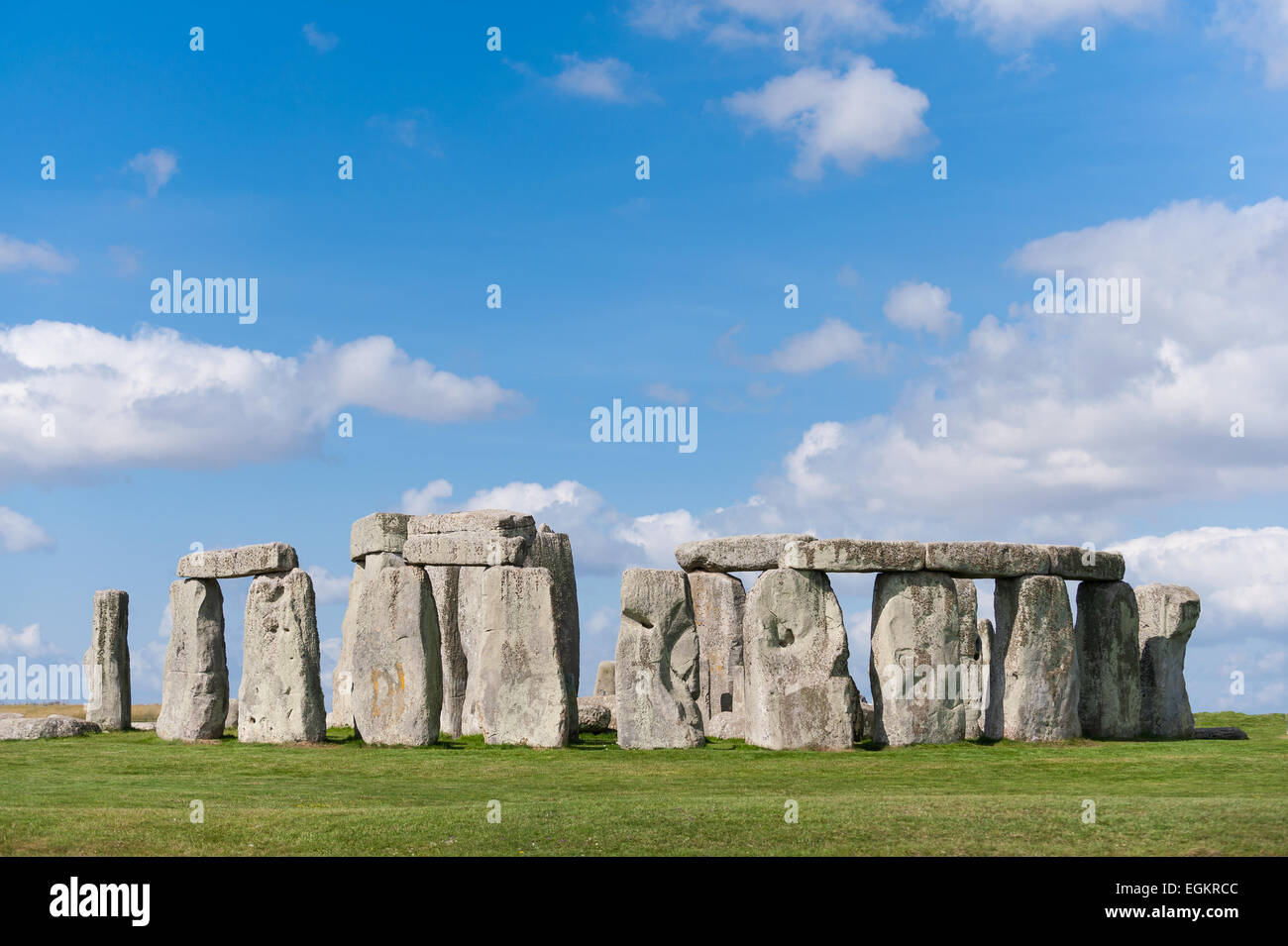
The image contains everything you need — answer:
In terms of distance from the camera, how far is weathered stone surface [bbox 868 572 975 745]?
21156mm

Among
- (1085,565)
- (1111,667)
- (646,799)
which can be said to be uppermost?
(1085,565)

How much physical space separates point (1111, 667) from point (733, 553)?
621 centimetres

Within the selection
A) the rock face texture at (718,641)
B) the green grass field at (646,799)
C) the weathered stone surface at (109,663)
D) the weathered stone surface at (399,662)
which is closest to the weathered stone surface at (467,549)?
the weathered stone surface at (399,662)

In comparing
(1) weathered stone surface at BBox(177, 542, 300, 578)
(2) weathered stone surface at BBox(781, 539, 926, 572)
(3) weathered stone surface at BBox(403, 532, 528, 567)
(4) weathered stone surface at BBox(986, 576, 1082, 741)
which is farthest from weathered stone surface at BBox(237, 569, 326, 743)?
(4) weathered stone surface at BBox(986, 576, 1082, 741)

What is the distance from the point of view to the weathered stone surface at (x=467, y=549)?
2175 cm

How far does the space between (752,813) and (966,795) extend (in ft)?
8.18

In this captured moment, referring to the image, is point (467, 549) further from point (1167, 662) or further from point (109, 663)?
point (1167, 662)

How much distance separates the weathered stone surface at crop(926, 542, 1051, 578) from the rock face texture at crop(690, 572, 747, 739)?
4.17m

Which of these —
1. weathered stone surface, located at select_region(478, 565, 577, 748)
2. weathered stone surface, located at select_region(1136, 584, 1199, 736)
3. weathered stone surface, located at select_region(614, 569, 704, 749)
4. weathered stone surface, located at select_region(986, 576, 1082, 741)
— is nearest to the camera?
weathered stone surface, located at select_region(614, 569, 704, 749)

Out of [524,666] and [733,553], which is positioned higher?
[733,553]

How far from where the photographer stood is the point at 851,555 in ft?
68.9

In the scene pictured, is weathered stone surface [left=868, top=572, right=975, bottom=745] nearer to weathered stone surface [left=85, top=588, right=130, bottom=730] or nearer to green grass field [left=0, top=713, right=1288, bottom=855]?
green grass field [left=0, top=713, right=1288, bottom=855]

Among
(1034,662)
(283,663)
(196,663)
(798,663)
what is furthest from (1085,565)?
(196,663)

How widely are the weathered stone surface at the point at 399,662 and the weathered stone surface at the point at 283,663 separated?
0.73m
